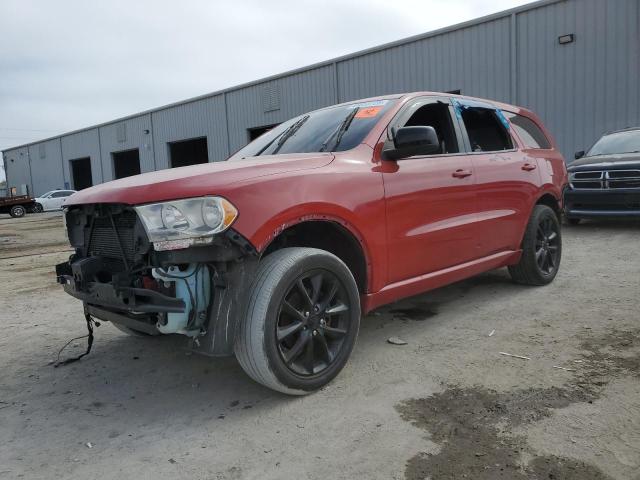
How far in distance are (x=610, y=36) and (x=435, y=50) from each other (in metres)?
4.57

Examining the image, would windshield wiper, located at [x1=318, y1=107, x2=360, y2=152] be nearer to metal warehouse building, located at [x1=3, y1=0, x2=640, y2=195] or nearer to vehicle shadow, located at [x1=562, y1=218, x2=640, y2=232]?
vehicle shadow, located at [x1=562, y1=218, x2=640, y2=232]

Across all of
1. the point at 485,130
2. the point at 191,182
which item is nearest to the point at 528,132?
the point at 485,130

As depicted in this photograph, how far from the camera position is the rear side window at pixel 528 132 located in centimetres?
483

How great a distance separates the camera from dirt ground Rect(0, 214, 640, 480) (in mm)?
2168

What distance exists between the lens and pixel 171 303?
8.13 feet

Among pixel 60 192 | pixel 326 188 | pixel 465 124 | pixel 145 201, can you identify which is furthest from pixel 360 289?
pixel 60 192

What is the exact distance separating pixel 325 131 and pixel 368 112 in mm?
333

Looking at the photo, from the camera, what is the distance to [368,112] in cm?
361

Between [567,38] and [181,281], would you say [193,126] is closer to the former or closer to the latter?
[567,38]

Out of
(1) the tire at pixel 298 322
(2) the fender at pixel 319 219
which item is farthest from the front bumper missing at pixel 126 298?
(2) the fender at pixel 319 219

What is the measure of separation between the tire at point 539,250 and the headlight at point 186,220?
3.20 m

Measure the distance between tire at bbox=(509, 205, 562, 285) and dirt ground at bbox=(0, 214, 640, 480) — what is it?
495mm

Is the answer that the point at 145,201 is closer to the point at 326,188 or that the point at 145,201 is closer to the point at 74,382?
the point at 326,188

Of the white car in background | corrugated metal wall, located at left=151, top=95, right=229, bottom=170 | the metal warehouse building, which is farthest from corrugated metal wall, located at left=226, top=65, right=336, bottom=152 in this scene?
the white car in background
